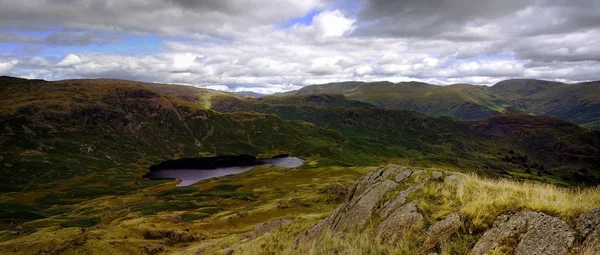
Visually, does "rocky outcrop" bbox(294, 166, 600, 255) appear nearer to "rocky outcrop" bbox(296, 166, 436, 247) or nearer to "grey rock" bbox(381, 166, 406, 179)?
"rocky outcrop" bbox(296, 166, 436, 247)

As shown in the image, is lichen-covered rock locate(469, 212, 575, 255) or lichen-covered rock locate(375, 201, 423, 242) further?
lichen-covered rock locate(375, 201, 423, 242)

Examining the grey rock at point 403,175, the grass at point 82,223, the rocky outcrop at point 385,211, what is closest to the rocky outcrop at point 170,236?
the rocky outcrop at point 385,211

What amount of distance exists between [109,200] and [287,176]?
3212 inches

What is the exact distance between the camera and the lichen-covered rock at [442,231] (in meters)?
13.6

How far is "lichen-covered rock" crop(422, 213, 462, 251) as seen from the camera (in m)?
13.6

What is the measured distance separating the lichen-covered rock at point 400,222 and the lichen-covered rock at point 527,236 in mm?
3632

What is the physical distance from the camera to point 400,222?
54.6ft

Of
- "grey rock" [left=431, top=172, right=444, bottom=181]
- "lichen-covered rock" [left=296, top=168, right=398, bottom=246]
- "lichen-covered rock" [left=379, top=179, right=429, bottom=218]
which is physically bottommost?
"lichen-covered rock" [left=296, top=168, right=398, bottom=246]

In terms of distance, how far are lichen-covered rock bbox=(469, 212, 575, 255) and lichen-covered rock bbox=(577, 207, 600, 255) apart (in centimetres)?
30

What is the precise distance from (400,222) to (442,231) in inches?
111

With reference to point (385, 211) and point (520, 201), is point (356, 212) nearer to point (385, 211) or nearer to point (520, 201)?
point (385, 211)

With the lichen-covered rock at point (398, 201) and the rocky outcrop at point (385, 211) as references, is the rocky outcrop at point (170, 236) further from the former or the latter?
the lichen-covered rock at point (398, 201)

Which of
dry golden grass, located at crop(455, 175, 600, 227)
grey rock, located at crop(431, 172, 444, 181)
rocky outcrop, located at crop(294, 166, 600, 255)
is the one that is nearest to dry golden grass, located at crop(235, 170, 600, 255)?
dry golden grass, located at crop(455, 175, 600, 227)

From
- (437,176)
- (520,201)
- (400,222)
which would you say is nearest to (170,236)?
(437,176)
